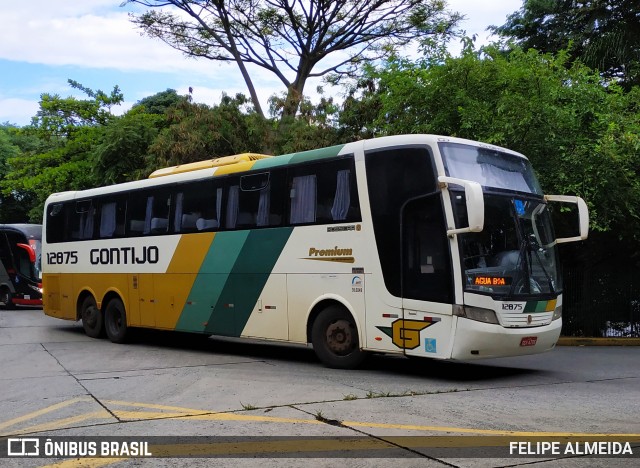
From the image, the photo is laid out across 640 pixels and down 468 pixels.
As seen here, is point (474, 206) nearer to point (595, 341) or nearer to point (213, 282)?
point (213, 282)

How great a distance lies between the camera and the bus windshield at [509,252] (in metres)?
9.48

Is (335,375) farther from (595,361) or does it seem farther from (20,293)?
(20,293)

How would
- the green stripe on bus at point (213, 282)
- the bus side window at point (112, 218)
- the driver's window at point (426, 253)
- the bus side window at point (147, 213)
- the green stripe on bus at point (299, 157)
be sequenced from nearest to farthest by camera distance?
the driver's window at point (426, 253) → the green stripe on bus at point (299, 157) → the green stripe on bus at point (213, 282) → the bus side window at point (147, 213) → the bus side window at point (112, 218)

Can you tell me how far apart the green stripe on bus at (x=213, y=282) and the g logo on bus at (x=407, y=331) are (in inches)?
140

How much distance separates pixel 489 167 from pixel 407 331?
8.80 ft

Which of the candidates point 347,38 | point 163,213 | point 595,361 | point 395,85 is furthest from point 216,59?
point 595,361

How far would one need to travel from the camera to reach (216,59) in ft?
95.4

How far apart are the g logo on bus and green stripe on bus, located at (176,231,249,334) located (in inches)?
140

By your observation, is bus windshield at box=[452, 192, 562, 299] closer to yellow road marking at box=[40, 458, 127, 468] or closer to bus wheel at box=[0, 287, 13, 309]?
yellow road marking at box=[40, 458, 127, 468]

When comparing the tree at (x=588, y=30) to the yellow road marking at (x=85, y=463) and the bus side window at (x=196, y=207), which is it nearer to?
the bus side window at (x=196, y=207)

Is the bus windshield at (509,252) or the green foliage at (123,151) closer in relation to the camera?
the bus windshield at (509,252)

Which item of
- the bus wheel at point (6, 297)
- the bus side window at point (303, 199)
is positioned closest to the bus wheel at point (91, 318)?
the bus side window at point (303, 199)

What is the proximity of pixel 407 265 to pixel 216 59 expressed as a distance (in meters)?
21.3

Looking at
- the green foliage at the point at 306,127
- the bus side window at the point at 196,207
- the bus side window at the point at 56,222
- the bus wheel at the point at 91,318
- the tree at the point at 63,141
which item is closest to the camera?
the bus side window at the point at 196,207
